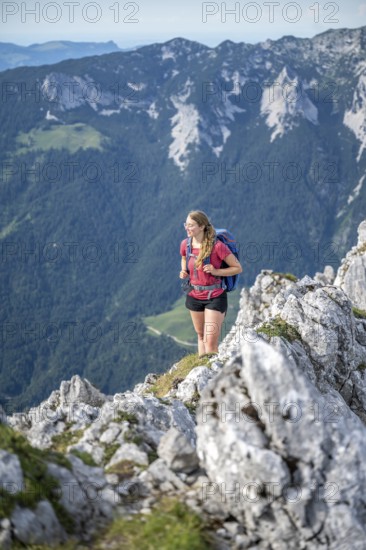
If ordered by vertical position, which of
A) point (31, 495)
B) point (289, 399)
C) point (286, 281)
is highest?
point (289, 399)

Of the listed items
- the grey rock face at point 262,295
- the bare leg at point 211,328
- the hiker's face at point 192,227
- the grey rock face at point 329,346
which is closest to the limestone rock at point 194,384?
the bare leg at point 211,328

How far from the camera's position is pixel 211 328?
25.9 meters

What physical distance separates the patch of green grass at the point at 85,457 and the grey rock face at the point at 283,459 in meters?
2.55

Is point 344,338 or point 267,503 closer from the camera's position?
point 267,503

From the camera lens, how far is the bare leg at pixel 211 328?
2506 centimetres

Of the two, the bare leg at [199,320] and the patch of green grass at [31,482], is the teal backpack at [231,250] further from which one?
the patch of green grass at [31,482]

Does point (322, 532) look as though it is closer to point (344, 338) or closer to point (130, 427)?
point (130, 427)

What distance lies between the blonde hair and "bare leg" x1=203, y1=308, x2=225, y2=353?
272 cm

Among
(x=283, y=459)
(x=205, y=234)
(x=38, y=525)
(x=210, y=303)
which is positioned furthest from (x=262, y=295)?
(x=38, y=525)

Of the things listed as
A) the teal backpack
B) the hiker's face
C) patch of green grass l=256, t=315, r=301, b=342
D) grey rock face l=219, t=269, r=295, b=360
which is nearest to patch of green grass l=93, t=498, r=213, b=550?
the hiker's face

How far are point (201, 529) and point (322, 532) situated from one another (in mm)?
2456

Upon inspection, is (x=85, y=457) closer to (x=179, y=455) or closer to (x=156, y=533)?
(x=179, y=455)

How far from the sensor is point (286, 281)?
58.6 meters

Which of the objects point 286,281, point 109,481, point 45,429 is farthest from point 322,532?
point 286,281
